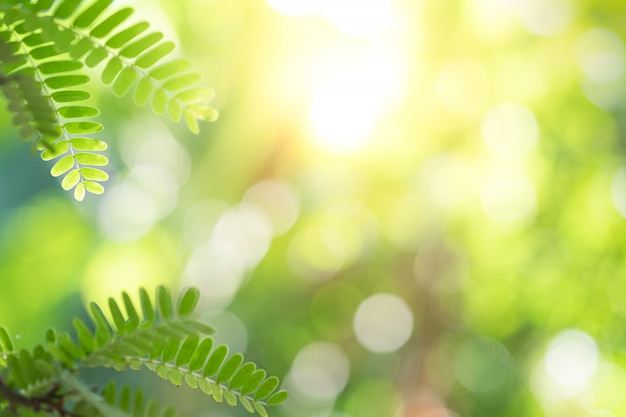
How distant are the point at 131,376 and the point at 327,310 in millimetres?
1271

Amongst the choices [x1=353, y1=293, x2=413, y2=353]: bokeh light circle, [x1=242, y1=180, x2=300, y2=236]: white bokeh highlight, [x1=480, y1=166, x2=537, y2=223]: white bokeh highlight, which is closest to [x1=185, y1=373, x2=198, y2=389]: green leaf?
[x1=480, y1=166, x2=537, y2=223]: white bokeh highlight

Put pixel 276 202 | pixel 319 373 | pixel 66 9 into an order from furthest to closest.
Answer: pixel 319 373 → pixel 276 202 → pixel 66 9

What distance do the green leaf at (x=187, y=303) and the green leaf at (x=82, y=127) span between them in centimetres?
9

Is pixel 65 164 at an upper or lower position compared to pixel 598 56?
lower

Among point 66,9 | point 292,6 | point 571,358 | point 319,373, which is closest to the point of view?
point 66,9

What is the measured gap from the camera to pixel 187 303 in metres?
0.39

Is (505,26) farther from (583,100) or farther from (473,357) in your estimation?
(473,357)

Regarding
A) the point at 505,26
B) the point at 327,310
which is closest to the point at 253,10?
the point at 505,26

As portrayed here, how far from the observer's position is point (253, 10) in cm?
359

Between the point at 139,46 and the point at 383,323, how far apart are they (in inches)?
138

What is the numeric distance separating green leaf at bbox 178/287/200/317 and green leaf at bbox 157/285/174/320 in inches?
0.4

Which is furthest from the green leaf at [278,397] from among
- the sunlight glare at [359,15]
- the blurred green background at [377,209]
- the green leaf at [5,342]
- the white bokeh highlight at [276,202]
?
the white bokeh highlight at [276,202]

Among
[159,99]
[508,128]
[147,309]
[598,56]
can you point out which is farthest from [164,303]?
[598,56]

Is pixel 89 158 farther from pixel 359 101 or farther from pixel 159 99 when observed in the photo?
pixel 359 101
